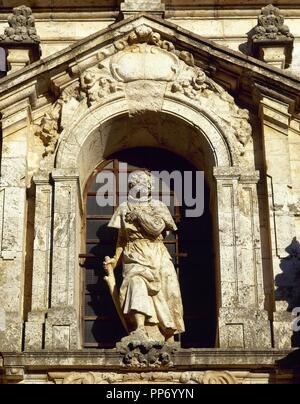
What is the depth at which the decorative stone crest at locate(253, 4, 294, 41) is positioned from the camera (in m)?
17.6

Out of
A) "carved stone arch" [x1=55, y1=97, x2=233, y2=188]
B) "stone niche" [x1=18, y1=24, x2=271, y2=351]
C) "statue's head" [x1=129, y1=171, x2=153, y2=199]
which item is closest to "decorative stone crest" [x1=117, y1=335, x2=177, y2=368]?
"stone niche" [x1=18, y1=24, x2=271, y2=351]

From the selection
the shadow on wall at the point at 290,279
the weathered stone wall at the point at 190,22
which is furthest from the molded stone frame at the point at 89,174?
the weathered stone wall at the point at 190,22

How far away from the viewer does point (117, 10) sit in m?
18.5

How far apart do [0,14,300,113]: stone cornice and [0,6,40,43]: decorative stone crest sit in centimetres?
83

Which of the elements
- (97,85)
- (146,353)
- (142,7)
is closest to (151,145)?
(97,85)

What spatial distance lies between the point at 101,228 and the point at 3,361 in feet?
9.69

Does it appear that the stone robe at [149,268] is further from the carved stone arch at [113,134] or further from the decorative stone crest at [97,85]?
the decorative stone crest at [97,85]

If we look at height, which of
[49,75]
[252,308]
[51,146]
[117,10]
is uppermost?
[117,10]

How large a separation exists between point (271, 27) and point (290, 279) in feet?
13.6

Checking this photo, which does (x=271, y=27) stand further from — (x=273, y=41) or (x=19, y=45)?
(x=19, y=45)

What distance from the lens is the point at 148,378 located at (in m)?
14.6
